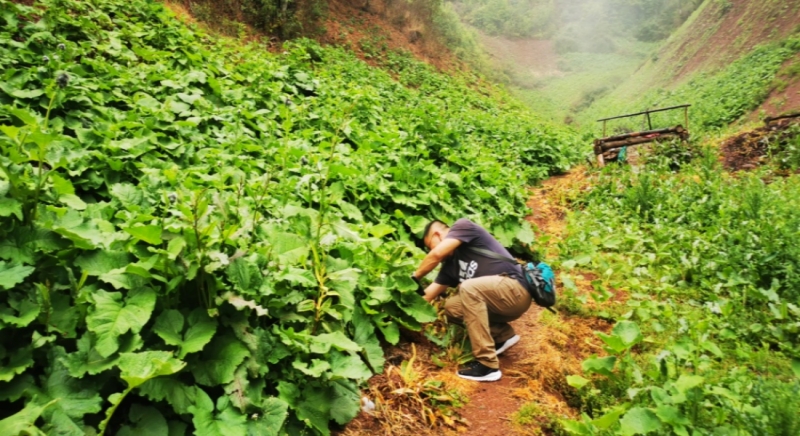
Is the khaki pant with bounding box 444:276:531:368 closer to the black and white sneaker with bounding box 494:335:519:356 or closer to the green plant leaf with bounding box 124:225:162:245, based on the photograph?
the black and white sneaker with bounding box 494:335:519:356

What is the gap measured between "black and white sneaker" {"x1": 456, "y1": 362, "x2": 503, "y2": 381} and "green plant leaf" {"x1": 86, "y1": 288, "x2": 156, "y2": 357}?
2275 millimetres

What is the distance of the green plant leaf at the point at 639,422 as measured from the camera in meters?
2.51

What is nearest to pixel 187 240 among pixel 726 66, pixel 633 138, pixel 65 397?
pixel 65 397

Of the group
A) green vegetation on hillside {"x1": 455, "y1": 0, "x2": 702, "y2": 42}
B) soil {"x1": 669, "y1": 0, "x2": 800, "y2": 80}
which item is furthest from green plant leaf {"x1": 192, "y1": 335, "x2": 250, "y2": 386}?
green vegetation on hillside {"x1": 455, "y1": 0, "x2": 702, "y2": 42}

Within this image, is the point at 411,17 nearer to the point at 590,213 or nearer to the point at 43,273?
the point at 590,213

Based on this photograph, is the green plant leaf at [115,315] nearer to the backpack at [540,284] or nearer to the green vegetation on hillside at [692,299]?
the green vegetation on hillside at [692,299]

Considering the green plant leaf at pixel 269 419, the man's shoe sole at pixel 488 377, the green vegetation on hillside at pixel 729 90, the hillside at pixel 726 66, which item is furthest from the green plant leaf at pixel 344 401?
the hillside at pixel 726 66

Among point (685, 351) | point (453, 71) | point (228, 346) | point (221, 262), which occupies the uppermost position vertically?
point (453, 71)

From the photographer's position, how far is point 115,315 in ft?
6.90

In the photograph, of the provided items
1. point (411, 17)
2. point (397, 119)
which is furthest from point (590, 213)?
point (411, 17)

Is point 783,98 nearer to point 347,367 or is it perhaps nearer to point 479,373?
point 479,373

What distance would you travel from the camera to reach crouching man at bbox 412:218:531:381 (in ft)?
11.8

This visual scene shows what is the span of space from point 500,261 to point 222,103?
4595 millimetres

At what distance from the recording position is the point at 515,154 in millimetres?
9836
